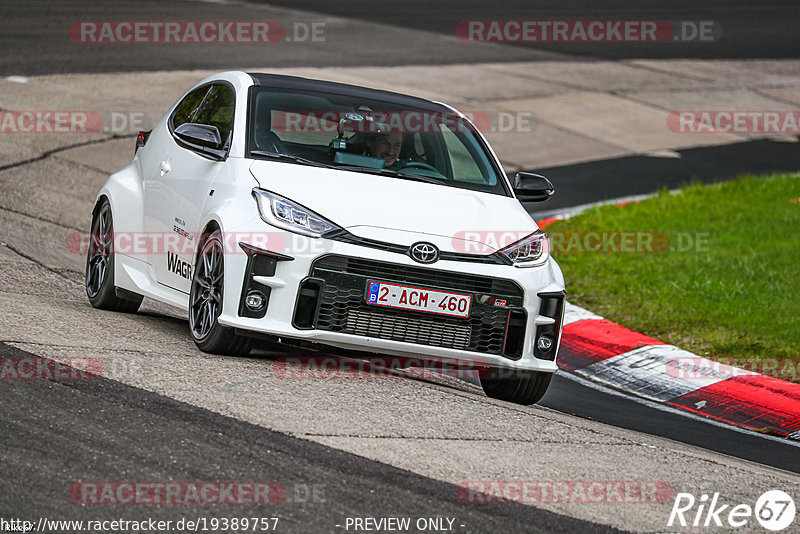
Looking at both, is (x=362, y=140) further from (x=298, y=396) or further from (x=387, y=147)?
(x=298, y=396)

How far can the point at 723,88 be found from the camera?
22.4 meters

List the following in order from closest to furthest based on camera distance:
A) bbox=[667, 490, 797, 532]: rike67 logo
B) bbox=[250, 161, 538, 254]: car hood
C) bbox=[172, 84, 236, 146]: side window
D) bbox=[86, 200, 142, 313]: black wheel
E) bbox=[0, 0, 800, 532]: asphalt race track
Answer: bbox=[0, 0, 800, 532]: asphalt race track
bbox=[667, 490, 797, 532]: rike67 logo
bbox=[250, 161, 538, 254]: car hood
bbox=[172, 84, 236, 146]: side window
bbox=[86, 200, 142, 313]: black wheel

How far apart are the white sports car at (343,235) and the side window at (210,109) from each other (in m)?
0.02

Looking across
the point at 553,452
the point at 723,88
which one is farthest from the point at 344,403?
the point at 723,88

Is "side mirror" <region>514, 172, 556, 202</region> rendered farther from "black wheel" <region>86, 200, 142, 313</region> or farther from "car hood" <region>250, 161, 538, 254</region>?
"black wheel" <region>86, 200, 142, 313</region>

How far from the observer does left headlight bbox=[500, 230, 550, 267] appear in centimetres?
669

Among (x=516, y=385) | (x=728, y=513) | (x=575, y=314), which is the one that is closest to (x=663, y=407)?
(x=516, y=385)

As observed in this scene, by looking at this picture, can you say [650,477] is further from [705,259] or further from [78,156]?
[78,156]

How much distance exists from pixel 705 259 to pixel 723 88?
38.5 feet

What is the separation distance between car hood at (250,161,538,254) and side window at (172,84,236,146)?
2.26 feet

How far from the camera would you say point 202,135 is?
7.16 m

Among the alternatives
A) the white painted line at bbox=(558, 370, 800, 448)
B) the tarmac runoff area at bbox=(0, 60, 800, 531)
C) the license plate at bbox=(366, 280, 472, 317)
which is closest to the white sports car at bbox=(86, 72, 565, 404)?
the license plate at bbox=(366, 280, 472, 317)

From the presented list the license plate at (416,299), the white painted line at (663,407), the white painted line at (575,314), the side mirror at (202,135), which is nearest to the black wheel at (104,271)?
the side mirror at (202,135)

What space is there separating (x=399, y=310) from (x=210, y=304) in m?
1.07
